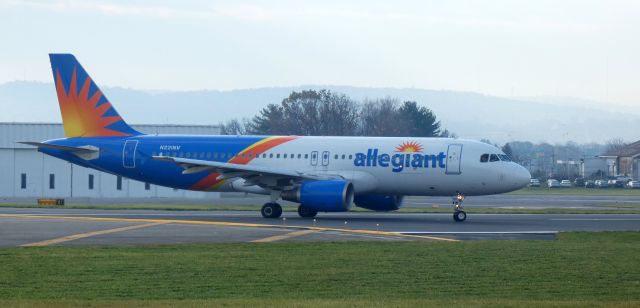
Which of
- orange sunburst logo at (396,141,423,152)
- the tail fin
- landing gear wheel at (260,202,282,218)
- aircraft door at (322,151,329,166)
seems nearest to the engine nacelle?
landing gear wheel at (260,202,282,218)

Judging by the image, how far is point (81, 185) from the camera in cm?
7056

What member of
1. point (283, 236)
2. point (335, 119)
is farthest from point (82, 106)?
point (335, 119)

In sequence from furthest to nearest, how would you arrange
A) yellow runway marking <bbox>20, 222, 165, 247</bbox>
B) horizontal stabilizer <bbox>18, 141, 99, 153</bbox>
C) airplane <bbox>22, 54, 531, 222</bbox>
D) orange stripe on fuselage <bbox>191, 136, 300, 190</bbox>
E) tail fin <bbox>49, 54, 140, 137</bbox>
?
tail fin <bbox>49, 54, 140, 137</bbox>, horizontal stabilizer <bbox>18, 141, 99, 153</bbox>, orange stripe on fuselage <bbox>191, 136, 300, 190</bbox>, airplane <bbox>22, 54, 531, 222</bbox>, yellow runway marking <bbox>20, 222, 165, 247</bbox>

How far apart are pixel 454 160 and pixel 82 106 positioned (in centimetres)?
1559

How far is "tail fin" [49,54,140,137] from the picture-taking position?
4384cm

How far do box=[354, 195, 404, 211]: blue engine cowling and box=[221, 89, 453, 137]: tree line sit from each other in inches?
2423

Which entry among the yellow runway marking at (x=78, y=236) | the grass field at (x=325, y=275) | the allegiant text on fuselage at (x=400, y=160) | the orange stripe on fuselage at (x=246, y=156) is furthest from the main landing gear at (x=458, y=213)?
the grass field at (x=325, y=275)

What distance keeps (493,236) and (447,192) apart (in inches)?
372

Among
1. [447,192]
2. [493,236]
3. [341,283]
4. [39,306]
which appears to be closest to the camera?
[39,306]

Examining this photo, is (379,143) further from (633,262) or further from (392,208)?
(633,262)

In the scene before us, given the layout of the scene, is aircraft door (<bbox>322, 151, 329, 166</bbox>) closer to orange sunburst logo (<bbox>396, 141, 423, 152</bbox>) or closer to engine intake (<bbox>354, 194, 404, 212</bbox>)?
engine intake (<bbox>354, 194, 404, 212</bbox>)

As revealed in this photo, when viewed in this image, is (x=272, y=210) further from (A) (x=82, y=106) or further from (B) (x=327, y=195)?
(A) (x=82, y=106)

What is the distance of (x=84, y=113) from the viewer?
43.9 meters

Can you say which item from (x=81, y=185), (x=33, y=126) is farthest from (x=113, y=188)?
(x=33, y=126)
